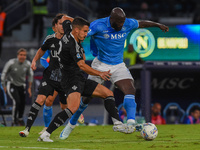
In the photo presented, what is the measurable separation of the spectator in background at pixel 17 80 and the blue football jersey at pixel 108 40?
190 inches

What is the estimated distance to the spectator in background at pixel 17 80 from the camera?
13.0 metres

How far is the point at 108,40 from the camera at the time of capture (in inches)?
334

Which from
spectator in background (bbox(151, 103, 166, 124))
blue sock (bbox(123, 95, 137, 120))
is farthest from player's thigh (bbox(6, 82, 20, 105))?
blue sock (bbox(123, 95, 137, 120))

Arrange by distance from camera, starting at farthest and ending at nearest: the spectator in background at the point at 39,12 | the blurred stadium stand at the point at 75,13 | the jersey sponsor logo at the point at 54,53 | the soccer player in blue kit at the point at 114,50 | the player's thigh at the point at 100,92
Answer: the spectator in background at the point at 39,12 → the blurred stadium stand at the point at 75,13 → the jersey sponsor logo at the point at 54,53 → the soccer player in blue kit at the point at 114,50 → the player's thigh at the point at 100,92

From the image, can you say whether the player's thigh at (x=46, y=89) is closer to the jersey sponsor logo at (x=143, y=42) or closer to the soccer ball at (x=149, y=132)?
the soccer ball at (x=149, y=132)

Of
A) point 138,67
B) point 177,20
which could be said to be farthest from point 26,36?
point 138,67

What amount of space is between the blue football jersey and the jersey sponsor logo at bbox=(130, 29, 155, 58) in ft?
18.0

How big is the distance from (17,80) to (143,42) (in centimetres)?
356

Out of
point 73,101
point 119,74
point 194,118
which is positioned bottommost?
point 194,118

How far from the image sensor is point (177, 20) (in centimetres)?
2166

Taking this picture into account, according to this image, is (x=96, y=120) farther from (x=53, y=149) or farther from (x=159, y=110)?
(x=53, y=149)

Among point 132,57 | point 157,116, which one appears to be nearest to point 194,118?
point 157,116

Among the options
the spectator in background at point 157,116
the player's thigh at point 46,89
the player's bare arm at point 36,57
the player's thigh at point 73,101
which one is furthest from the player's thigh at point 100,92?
the spectator in background at point 157,116

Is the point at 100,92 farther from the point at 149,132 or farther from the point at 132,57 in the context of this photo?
the point at 132,57
